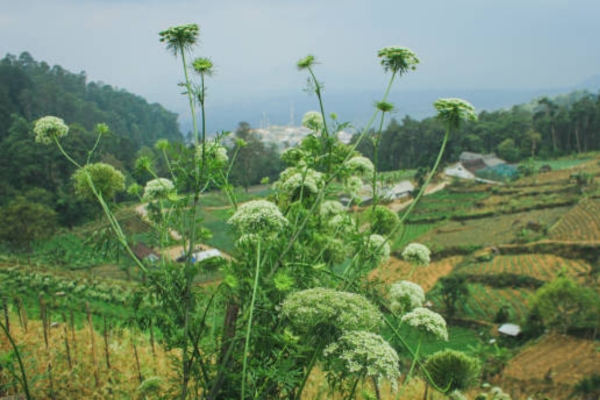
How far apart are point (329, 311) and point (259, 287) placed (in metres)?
0.47

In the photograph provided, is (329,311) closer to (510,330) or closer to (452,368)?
(452,368)

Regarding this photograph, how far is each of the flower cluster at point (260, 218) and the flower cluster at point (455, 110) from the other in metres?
1.48

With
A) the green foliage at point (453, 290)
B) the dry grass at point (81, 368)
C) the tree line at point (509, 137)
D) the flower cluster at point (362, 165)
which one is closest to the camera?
the flower cluster at point (362, 165)

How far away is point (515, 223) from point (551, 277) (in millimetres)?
16768

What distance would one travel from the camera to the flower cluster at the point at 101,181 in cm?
327

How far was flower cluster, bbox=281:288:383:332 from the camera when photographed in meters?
2.19

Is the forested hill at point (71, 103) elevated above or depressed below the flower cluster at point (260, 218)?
above

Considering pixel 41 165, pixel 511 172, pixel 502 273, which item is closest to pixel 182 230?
pixel 502 273

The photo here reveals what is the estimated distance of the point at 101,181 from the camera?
335 cm

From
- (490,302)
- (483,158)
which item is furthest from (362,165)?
(483,158)

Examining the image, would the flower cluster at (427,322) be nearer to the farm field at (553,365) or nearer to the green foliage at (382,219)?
the green foliage at (382,219)

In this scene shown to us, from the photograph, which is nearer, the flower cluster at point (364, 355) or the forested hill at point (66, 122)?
the flower cluster at point (364, 355)

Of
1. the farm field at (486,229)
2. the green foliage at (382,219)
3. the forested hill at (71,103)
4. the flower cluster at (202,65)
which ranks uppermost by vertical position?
the forested hill at (71,103)

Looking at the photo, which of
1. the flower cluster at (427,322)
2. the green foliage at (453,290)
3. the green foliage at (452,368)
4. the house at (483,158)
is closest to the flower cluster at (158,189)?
the flower cluster at (427,322)
